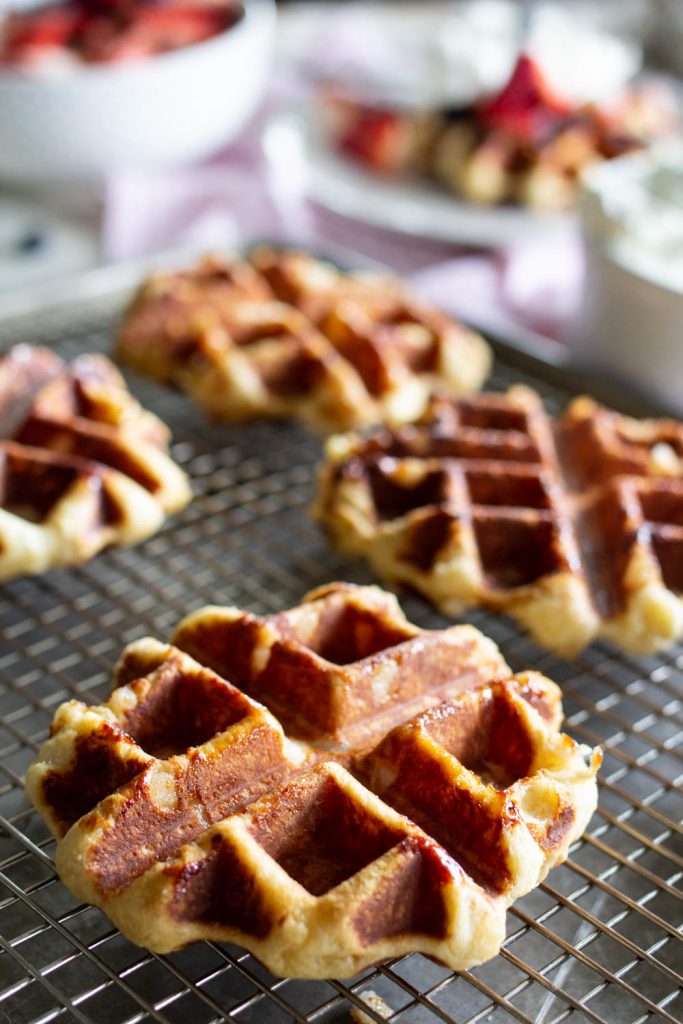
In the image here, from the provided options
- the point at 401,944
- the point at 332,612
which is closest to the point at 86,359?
the point at 332,612

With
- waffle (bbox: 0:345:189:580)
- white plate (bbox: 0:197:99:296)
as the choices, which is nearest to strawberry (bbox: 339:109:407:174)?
white plate (bbox: 0:197:99:296)

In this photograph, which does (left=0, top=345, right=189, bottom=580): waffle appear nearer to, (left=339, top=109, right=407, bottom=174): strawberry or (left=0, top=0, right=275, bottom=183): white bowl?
(left=0, top=0, right=275, bottom=183): white bowl

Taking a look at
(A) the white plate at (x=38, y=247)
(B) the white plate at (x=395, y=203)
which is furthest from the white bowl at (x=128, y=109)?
(B) the white plate at (x=395, y=203)

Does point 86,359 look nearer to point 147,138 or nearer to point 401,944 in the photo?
point 147,138

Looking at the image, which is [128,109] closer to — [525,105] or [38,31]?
[38,31]

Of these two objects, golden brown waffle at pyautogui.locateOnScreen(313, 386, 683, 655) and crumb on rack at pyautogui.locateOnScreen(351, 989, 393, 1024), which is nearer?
crumb on rack at pyautogui.locateOnScreen(351, 989, 393, 1024)

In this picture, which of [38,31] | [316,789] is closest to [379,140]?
[38,31]

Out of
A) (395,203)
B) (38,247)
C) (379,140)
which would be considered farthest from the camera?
(379,140)
